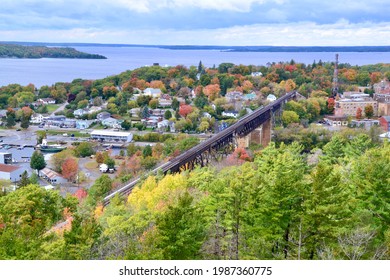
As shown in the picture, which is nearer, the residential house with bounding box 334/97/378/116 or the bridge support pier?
the bridge support pier

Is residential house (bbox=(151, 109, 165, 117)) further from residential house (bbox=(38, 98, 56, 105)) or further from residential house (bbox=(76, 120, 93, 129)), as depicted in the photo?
residential house (bbox=(38, 98, 56, 105))

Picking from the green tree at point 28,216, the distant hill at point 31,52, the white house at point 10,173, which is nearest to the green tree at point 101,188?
the green tree at point 28,216

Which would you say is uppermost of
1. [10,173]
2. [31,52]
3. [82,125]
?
[31,52]

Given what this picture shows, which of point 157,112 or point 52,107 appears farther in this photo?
point 52,107

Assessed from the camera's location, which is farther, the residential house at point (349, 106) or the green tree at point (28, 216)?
the residential house at point (349, 106)

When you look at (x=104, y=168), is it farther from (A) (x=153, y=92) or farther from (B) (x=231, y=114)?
(A) (x=153, y=92)

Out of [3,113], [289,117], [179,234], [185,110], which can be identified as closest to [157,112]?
[185,110]

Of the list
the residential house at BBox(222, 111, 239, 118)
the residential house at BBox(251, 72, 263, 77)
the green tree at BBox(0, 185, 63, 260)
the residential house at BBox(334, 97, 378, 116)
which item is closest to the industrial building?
the residential house at BBox(222, 111, 239, 118)

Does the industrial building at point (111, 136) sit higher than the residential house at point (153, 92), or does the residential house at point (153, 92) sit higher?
the residential house at point (153, 92)


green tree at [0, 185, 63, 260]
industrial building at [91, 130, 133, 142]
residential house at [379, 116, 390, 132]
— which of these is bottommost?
industrial building at [91, 130, 133, 142]

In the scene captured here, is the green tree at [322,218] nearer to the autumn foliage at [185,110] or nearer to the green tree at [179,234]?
the green tree at [179,234]
